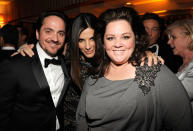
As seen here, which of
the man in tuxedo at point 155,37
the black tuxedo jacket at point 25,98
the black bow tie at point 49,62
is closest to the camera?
the black tuxedo jacket at point 25,98

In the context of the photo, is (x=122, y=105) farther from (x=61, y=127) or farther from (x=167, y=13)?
(x=167, y=13)

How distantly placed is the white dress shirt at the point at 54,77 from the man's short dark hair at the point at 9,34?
5.84 ft

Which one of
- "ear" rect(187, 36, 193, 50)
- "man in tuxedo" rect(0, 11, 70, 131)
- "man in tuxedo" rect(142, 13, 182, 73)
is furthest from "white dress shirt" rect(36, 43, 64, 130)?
"man in tuxedo" rect(142, 13, 182, 73)

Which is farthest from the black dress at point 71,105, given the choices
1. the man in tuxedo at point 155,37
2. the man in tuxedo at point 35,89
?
the man in tuxedo at point 155,37

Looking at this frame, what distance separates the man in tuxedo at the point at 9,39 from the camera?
3.37 m

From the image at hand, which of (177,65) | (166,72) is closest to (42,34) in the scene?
(166,72)

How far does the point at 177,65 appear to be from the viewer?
2977 millimetres

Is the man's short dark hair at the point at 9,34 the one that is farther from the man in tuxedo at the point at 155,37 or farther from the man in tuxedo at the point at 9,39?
the man in tuxedo at the point at 155,37

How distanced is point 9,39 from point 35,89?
2256 millimetres

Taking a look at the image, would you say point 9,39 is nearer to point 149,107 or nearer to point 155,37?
point 155,37

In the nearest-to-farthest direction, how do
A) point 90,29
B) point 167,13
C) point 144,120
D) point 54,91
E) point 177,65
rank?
1. point 144,120
2. point 54,91
3. point 90,29
4. point 177,65
5. point 167,13

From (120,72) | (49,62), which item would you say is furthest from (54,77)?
(120,72)

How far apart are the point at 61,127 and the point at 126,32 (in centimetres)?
130

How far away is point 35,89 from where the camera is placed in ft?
5.41
